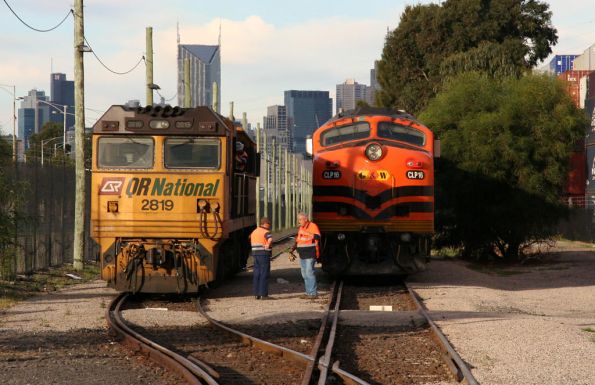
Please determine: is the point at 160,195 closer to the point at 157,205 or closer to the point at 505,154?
the point at 157,205

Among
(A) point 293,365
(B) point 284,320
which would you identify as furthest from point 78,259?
(A) point 293,365

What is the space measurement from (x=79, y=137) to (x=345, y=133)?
7890 mm

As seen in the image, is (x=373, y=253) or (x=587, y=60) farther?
(x=587, y=60)

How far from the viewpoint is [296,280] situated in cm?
2373

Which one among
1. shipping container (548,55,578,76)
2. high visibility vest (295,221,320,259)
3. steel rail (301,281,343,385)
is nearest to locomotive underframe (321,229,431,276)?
high visibility vest (295,221,320,259)

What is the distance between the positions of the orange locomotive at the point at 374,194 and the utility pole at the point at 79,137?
6923 mm

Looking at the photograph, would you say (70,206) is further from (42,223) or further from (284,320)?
(284,320)

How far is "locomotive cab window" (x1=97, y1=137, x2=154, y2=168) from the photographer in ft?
59.2

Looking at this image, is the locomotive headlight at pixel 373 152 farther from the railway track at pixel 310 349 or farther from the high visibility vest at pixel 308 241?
the railway track at pixel 310 349

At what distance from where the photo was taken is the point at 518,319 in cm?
1487

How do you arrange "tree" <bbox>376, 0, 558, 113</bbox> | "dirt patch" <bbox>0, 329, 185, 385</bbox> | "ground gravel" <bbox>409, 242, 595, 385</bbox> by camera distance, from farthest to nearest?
"tree" <bbox>376, 0, 558, 113</bbox>, "ground gravel" <bbox>409, 242, 595, 385</bbox>, "dirt patch" <bbox>0, 329, 185, 385</bbox>

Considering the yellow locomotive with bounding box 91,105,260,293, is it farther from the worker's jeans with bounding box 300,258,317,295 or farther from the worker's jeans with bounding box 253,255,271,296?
the worker's jeans with bounding box 300,258,317,295

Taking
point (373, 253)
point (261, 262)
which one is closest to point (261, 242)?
point (261, 262)

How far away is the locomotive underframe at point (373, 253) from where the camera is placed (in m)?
21.6
